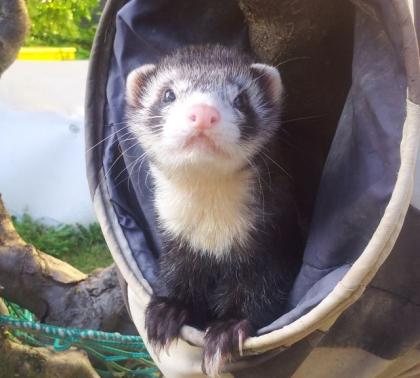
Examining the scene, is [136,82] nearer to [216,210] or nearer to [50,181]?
[216,210]

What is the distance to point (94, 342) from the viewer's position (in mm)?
2115

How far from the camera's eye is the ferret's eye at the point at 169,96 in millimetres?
1512

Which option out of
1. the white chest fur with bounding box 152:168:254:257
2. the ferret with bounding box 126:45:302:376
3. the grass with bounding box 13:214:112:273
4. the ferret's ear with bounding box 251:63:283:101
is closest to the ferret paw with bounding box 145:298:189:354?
the ferret with bounding box 126:45:302:376

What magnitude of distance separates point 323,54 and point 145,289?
734mm

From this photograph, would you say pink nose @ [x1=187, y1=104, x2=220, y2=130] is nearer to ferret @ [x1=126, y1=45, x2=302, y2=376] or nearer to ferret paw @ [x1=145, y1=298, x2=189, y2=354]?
ferret @ [x1=126, y1=45, x2=302, y2=376]

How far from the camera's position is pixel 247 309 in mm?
1472

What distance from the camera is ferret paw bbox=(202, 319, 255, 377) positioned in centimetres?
127

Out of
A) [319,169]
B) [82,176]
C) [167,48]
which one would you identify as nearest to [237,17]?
[167,48]

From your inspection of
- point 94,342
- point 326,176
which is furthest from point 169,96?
point 94,342

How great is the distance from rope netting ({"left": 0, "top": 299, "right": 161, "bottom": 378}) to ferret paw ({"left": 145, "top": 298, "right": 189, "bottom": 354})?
600 mm

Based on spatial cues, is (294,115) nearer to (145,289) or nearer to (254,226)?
(254,226)

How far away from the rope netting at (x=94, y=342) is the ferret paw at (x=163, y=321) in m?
0.60

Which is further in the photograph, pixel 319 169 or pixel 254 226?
pixel 319 169

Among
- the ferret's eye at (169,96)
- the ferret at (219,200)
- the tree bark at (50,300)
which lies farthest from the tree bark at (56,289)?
the ferret's eye at (169,96)
